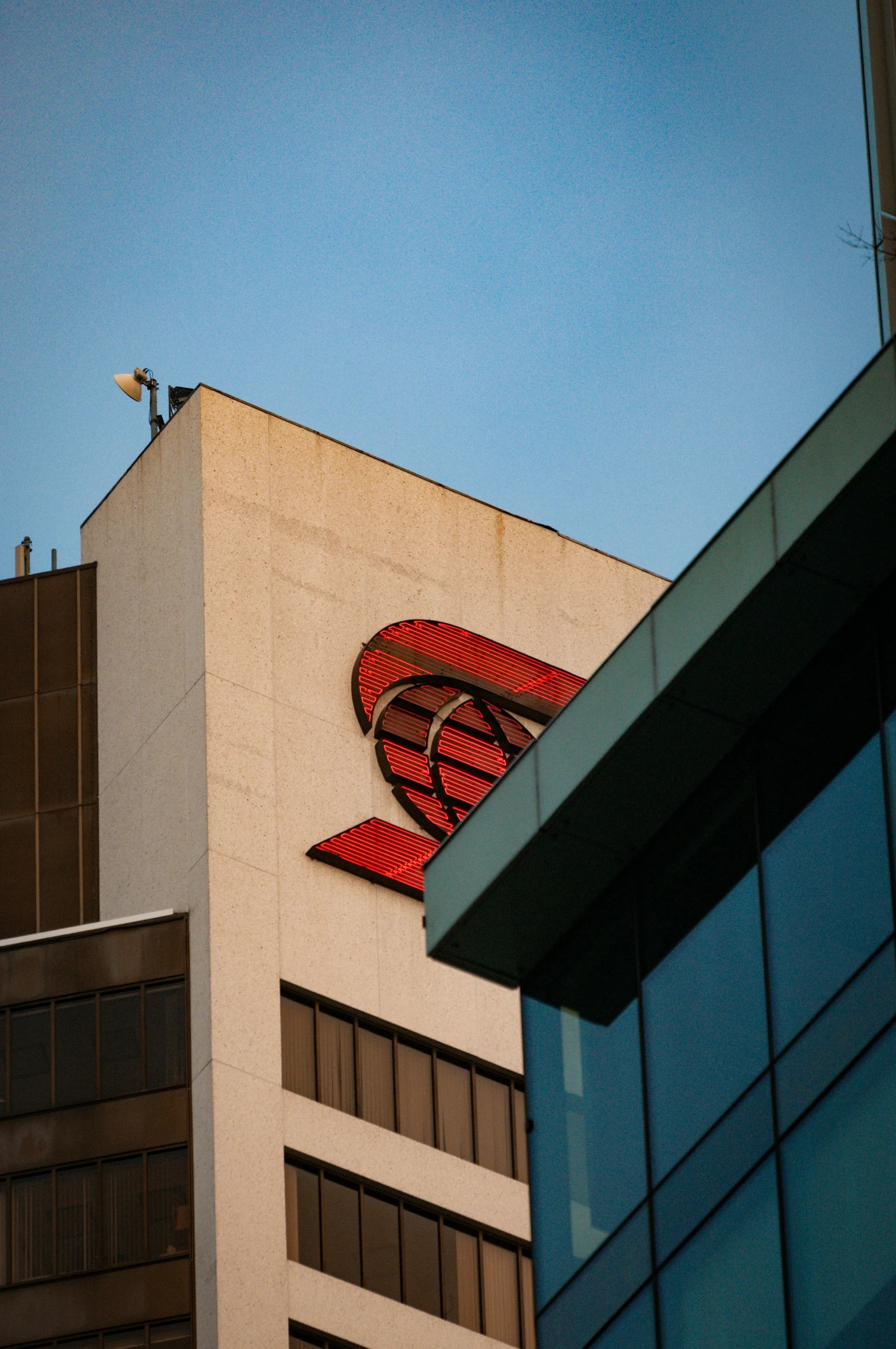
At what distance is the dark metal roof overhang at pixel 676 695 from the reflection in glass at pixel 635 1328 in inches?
161

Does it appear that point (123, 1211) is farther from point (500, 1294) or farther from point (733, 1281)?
point (733, 1281)

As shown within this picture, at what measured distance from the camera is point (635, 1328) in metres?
20.8

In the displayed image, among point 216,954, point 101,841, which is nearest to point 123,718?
point 101,841

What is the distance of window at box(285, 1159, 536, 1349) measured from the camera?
4688cm

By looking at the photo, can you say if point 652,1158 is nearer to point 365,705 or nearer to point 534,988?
point 534,988

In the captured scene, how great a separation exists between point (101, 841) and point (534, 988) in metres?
29.4

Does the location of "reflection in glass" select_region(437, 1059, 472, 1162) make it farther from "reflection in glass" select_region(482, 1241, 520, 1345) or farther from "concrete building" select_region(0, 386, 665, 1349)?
"reflection in glass" select_region(482, 1241, 520, 1345)

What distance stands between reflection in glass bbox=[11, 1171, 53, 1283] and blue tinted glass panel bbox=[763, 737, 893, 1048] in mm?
29100

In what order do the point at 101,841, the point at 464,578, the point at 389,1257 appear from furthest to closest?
1. the point at 464,578
2. the point at 101,841
3. the point at 389,1257

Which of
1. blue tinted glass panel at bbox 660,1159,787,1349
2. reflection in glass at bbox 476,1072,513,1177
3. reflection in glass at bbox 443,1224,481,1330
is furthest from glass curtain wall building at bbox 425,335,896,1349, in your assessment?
reflection in glass at bbox 476,1072,513,1177

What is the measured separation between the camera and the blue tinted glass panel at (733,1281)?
1931cm

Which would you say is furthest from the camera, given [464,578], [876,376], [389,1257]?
A: [464,578]

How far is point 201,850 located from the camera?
49.1m

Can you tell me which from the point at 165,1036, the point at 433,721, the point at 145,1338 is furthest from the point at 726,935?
the point at 433,721
